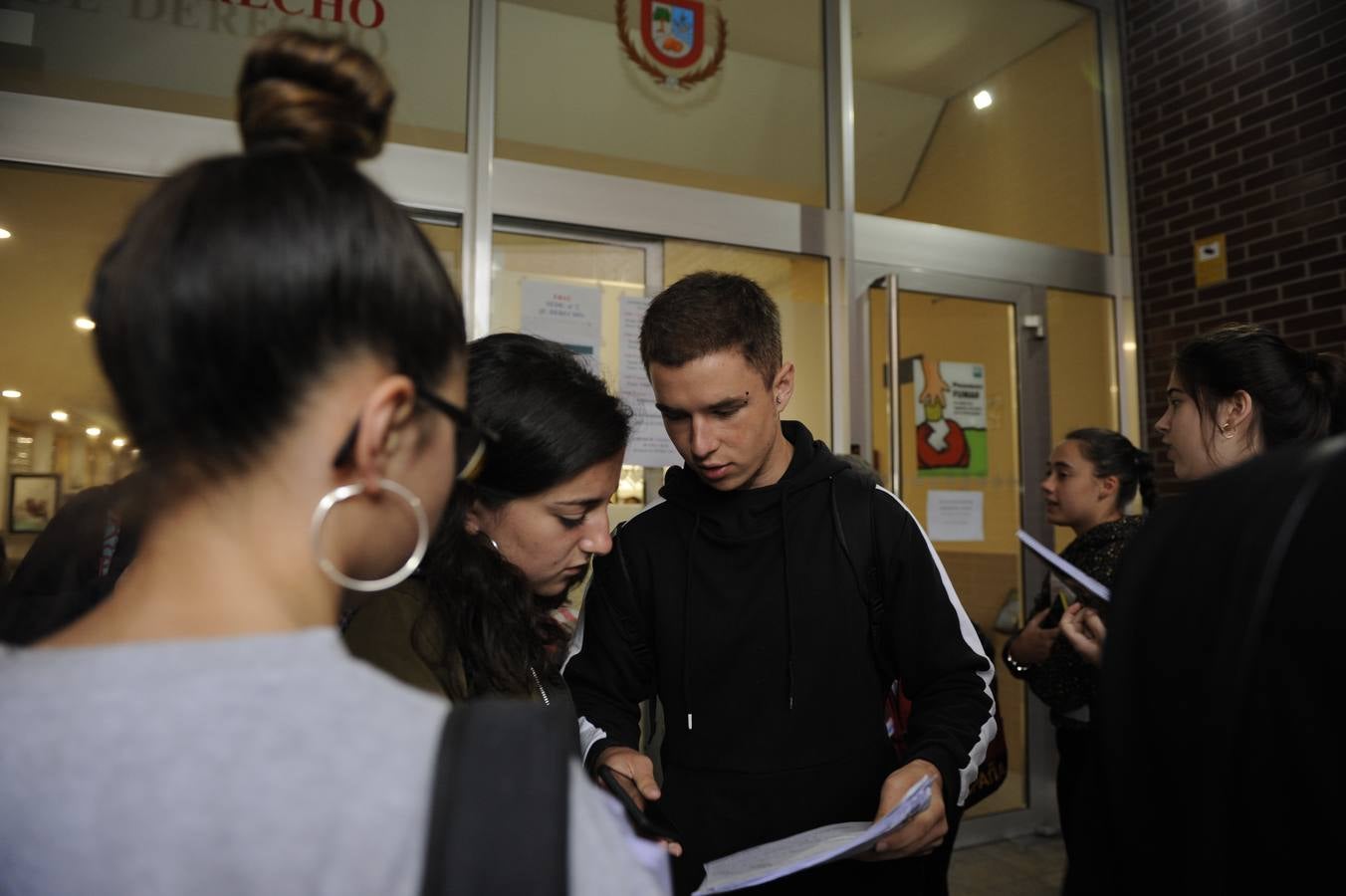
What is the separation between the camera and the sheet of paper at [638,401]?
11.0 ft

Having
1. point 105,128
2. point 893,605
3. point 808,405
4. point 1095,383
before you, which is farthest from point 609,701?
point 1095,383

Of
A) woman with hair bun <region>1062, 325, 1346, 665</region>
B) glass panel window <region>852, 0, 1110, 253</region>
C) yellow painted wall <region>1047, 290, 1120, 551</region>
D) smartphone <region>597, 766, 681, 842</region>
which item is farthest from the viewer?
yellow painted wall <region>1047, 290, 1120, 551</region>

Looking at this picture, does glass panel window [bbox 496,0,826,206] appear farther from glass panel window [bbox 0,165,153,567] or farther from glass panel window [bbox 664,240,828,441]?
glass panel window [bbox 0,165,153,567]

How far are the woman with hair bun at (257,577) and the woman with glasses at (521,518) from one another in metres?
0.53

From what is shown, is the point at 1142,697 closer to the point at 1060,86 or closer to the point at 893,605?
the point at 893,605

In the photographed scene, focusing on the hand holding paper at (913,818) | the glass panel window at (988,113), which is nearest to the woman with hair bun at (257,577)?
the hand holding paper at (913,818)

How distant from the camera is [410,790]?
54cm

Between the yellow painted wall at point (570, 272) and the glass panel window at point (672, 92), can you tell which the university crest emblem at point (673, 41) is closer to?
the glass panel window at point (672, 92)

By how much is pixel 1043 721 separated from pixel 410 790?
4.16 m

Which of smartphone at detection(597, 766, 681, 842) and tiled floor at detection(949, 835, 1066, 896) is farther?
tiled floor at detection(949, 835, 1066, 896)

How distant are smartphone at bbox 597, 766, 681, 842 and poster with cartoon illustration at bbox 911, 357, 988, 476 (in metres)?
2.87

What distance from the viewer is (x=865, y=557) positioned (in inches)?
68.8

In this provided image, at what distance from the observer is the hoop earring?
62 cm

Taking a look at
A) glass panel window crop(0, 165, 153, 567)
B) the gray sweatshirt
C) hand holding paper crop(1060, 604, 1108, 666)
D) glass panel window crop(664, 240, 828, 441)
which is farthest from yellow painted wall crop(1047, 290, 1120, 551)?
the gray sweatshirt
